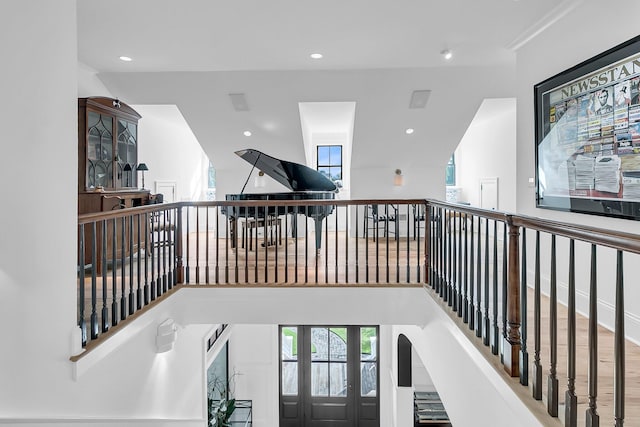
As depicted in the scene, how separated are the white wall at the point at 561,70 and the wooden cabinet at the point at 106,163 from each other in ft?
13.8

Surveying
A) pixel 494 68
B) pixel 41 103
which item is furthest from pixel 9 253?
pixel 494 68

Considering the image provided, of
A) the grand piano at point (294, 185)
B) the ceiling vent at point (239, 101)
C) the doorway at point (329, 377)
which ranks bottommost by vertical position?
the doorway at point (329, 377)

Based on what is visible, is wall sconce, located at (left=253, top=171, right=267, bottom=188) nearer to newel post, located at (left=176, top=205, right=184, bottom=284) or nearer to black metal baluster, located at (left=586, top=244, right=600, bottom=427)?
newel post, located at (left=176, top=205, right=184, bottom=284)

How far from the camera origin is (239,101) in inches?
269

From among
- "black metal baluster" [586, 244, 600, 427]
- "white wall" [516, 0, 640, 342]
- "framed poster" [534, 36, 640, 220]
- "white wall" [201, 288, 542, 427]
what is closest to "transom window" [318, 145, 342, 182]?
"white wall" [201, 288, 542, 427]

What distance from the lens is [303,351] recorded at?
8.88 meters

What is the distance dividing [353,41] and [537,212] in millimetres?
2648

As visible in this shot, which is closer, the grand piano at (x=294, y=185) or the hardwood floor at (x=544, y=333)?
the hardwood floor at (x=544, y=333)

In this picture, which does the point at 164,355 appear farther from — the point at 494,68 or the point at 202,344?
the point at 494,68

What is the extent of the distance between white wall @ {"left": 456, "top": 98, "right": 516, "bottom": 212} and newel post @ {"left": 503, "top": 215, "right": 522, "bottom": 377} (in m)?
5.82

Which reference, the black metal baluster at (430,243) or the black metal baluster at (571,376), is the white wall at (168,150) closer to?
the black metal baluster at (430,243)

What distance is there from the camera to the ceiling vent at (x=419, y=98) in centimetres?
659

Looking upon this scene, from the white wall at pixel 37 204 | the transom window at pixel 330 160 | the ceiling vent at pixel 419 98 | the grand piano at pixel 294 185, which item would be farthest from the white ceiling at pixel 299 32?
the transom window at pixel 330 160

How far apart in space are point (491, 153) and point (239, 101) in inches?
214
